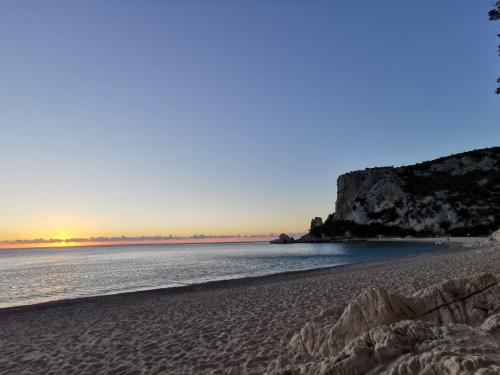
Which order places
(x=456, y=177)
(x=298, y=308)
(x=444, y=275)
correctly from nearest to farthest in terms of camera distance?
(x=298, y=308)
(x=444, y=275)
(x=456, y=177)

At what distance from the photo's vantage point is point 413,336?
4199 mm

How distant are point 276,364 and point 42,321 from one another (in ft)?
37.6

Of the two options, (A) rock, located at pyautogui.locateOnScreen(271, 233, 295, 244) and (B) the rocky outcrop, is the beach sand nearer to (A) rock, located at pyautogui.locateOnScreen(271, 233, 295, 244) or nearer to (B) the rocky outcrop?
(B) the rocky outcrop

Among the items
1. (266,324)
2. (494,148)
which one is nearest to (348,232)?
(494,148)

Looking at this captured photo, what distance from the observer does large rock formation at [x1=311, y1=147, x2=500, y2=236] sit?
10569 centimetres

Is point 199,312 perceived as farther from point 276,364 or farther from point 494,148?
point 494,148

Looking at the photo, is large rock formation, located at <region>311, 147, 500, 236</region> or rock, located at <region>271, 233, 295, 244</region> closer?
large rock formation, located at <region>311, 147, 500, 236</region>

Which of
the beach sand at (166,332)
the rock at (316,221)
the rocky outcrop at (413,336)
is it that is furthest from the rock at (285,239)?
the rocky outcrop at (413,336)

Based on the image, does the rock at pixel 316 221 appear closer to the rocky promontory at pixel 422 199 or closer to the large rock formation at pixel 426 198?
the rocky promontory at pixel 422 199

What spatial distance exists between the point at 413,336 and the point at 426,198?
402ft

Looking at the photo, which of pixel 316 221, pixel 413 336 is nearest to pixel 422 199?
pixel 316 221

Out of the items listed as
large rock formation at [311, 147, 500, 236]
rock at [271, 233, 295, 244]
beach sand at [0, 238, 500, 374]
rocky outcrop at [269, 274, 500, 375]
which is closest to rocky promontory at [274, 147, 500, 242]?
large rock formation at [311, 147, 500, 236]

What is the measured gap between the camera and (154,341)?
9.38 m

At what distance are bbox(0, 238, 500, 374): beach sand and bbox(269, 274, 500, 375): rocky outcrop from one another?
61.5 inches
